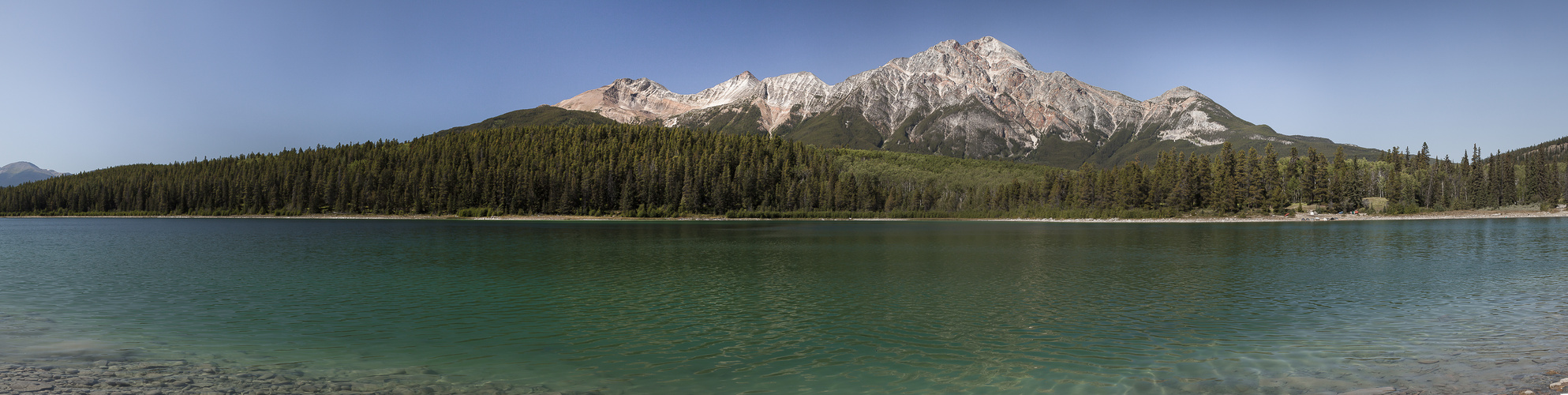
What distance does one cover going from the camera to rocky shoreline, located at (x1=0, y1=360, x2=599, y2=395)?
10797 millimetres

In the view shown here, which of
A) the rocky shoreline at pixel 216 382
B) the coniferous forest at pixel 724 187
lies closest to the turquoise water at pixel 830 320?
the rocky shoreline at pixel 216 382

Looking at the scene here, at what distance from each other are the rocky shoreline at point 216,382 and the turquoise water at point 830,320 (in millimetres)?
515

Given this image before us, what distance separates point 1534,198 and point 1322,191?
2171 inches

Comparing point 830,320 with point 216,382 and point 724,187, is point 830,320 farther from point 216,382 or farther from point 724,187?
point 724,187

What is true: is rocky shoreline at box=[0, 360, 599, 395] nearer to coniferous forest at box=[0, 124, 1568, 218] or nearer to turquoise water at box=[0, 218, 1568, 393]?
turquoise water at box=[0, 218, 1568, 393]

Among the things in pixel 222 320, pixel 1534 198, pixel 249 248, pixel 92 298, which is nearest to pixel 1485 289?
pixel 222 320

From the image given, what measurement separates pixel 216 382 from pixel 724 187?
140132 mm

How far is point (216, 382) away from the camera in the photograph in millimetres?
11383

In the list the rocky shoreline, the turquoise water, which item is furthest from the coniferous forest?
the rocky shoreline

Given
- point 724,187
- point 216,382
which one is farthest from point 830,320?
point 724,187

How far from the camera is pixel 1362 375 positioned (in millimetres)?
11578

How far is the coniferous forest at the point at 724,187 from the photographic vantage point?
13750 centimetres

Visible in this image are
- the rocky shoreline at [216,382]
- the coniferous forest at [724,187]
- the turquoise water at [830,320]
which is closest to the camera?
the rocky shoreline at [216,382]

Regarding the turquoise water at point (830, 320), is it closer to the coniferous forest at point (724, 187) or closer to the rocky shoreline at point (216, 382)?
the rocky shoreline at point (216, 382)
